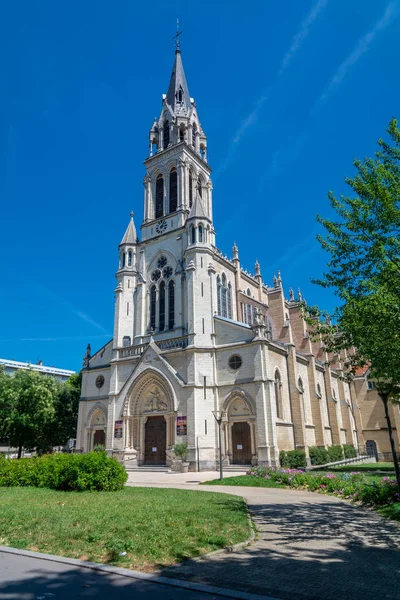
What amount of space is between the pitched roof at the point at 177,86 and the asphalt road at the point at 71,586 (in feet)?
148

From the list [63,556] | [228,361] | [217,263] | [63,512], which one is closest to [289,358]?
[228,361]

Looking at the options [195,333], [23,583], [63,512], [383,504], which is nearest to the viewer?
[23,583]

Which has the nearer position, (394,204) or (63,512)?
(63,512)

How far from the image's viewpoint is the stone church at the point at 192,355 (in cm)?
2884

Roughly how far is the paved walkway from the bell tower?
30.4 m

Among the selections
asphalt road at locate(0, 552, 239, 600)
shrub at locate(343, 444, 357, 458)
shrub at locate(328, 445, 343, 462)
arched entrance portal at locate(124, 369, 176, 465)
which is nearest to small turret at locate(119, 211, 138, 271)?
arched entrance portal at locate(124, 369, 176, 465)

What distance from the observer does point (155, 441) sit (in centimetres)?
3147

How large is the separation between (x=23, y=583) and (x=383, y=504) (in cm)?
1053

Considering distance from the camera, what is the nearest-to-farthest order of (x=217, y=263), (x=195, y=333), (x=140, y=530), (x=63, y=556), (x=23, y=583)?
(x=23, y=583), (x=63, y=556), (x=140, y=530), (x=195, y=333), (x=217, y=263)

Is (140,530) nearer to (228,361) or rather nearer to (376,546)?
(376,546)

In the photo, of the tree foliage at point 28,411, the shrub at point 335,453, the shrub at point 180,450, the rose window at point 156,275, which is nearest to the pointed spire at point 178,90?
the rose window at point 156,275

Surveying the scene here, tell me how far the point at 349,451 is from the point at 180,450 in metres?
19.3

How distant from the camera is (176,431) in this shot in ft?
95.8

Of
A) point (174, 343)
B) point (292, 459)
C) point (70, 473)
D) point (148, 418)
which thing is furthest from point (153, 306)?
point (70, 473)
